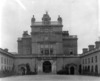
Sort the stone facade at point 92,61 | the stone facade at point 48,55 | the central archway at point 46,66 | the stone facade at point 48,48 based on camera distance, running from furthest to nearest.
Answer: the central archway at point 46,66 < the stone facade at point 48,48 < the stone facade at point 48,55 < the stone facade at point 92,61

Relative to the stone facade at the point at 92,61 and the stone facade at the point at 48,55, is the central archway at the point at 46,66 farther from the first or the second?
the stone facade at the point at 92,61

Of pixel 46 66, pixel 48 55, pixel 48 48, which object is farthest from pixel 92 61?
pixel 48 48

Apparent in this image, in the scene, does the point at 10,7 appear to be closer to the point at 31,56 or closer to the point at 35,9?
the point at 35,9

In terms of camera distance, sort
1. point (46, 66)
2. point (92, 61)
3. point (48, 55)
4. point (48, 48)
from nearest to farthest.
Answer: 1. point (92, 61)
2. point (48, 55)
3. point (46, 66)
4. point (48, 48)

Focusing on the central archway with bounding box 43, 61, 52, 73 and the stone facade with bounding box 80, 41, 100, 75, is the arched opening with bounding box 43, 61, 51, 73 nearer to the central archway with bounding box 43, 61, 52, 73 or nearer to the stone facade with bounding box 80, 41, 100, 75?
the central archway with bounding box 43, 61, 52, 73

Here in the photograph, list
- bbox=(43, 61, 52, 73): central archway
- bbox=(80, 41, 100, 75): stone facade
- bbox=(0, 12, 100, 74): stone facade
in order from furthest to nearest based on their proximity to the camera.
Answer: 1. bbox=(43, 61, 52, 73): central archway
2. bbox=(0, 12, 100, 74): stone facade
3. bbox=(80, 41, 100, 75): stone facade

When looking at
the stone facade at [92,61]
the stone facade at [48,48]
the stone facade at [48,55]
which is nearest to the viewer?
the stone facade at [92,61]

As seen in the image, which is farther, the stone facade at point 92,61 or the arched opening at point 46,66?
the arched opening at point 46,66

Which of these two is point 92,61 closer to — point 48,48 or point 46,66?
point 46,66

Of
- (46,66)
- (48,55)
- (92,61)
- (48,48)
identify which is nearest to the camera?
(92,61)

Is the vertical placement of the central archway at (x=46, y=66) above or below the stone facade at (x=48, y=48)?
below

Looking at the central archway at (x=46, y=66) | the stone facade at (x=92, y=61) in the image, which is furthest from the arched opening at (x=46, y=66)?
the stone facade at (x=92, y=61)

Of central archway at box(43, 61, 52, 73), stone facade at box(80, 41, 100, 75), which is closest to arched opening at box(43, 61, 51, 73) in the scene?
central archway at box(43, 61, 52, 73)

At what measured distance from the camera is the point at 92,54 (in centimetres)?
4500
